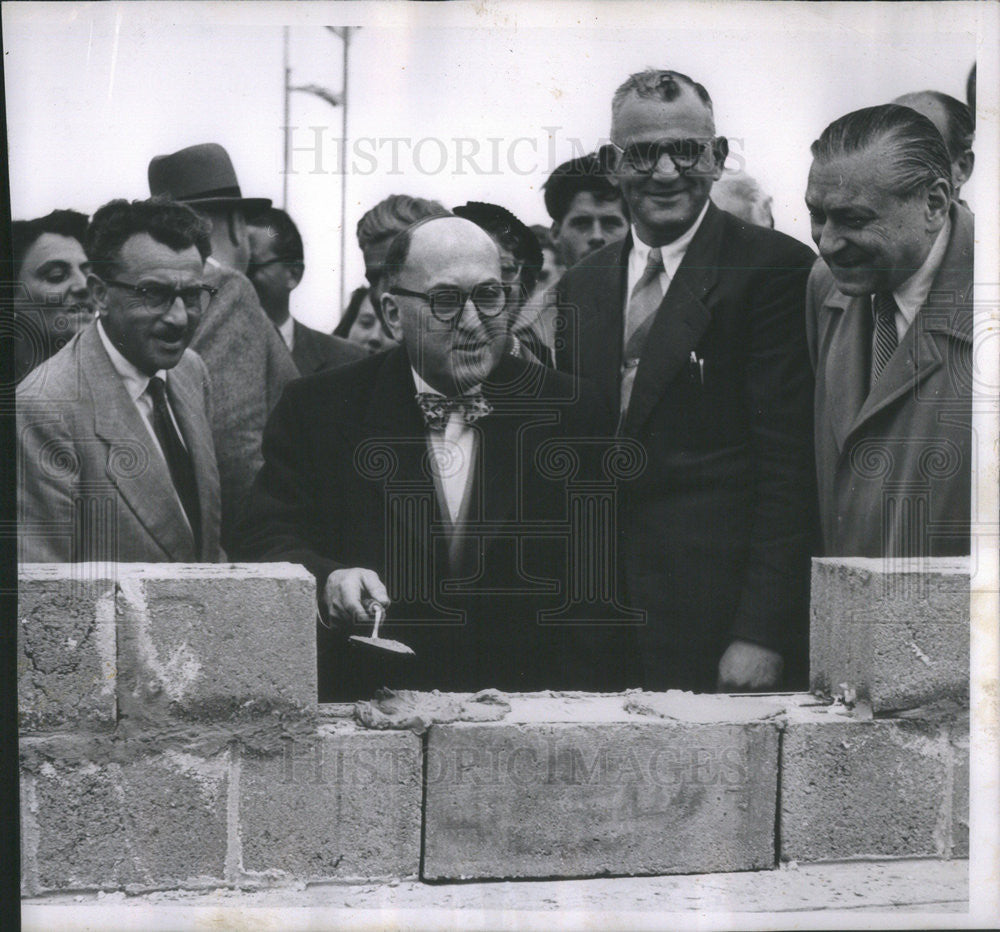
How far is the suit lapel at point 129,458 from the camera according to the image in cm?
366

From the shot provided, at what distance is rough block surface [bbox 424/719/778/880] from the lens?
3615 mm

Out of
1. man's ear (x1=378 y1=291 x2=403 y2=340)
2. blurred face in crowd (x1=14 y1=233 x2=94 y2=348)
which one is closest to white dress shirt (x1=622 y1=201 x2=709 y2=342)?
man's ear (x1=378 y1=291 x2=403 y2=340)

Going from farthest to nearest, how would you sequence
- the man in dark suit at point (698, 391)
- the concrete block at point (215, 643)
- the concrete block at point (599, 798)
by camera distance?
the man in dark suit at point (698, 391)
the concrete block at point (599, 798)
the concrete block at point (215, 643)

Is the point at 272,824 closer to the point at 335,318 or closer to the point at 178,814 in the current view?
the point at 178,814

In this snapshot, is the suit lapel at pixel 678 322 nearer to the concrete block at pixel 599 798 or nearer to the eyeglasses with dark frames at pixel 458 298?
the eyeglasses with dark frames at pixel 458 298

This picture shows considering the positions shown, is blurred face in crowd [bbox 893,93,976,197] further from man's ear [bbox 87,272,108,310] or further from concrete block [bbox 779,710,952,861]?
man's ear [bbox 87,272,108,310]

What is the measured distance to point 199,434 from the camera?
369 cm

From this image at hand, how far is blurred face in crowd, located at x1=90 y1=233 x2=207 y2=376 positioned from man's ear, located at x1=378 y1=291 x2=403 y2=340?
0.58 meters

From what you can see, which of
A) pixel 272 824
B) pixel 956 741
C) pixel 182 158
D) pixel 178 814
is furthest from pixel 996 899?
pixel 182 158

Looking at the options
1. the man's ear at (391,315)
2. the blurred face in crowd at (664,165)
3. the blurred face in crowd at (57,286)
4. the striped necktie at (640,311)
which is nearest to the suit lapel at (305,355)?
the man's ear at (391,315)

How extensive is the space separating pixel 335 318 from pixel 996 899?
9.45 ft

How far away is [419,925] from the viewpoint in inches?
144

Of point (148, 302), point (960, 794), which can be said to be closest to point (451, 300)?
point (148, 302)

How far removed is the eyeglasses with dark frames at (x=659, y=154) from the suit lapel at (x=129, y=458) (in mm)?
1723
